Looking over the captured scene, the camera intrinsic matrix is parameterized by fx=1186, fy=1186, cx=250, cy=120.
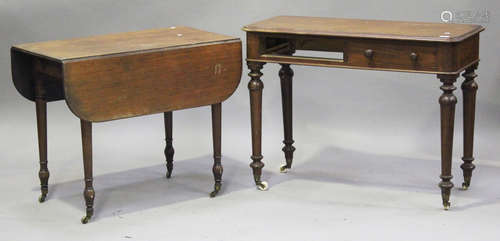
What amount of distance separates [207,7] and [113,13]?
20.8 inches

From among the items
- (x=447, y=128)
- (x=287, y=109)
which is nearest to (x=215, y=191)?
(x=287, y=109)

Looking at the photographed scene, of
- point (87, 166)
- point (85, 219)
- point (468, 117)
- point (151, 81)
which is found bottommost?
point (85, 219)

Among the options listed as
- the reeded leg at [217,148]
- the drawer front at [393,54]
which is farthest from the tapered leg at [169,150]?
the drawer front at [393,54]

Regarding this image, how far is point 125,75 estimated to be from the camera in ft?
16.5

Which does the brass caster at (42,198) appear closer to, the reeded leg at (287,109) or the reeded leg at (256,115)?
the reeded leg at (256,115)

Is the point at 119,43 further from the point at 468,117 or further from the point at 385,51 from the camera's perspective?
the point at 468,117

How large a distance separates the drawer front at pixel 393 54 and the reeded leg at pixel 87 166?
1.18 metres

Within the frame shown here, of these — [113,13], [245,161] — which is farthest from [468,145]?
[113,13]

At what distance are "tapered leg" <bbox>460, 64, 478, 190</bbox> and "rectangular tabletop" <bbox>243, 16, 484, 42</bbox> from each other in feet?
0.74

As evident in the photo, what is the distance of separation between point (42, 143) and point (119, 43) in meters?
0.60

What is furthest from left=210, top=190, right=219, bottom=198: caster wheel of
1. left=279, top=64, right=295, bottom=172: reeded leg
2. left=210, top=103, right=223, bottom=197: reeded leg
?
left=279, top=64, right=295, bottom=172: reeded leg

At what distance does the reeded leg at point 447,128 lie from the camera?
5043 mm

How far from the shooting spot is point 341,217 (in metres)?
5.15

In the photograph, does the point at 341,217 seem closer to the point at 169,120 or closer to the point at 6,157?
the point at 169,120
